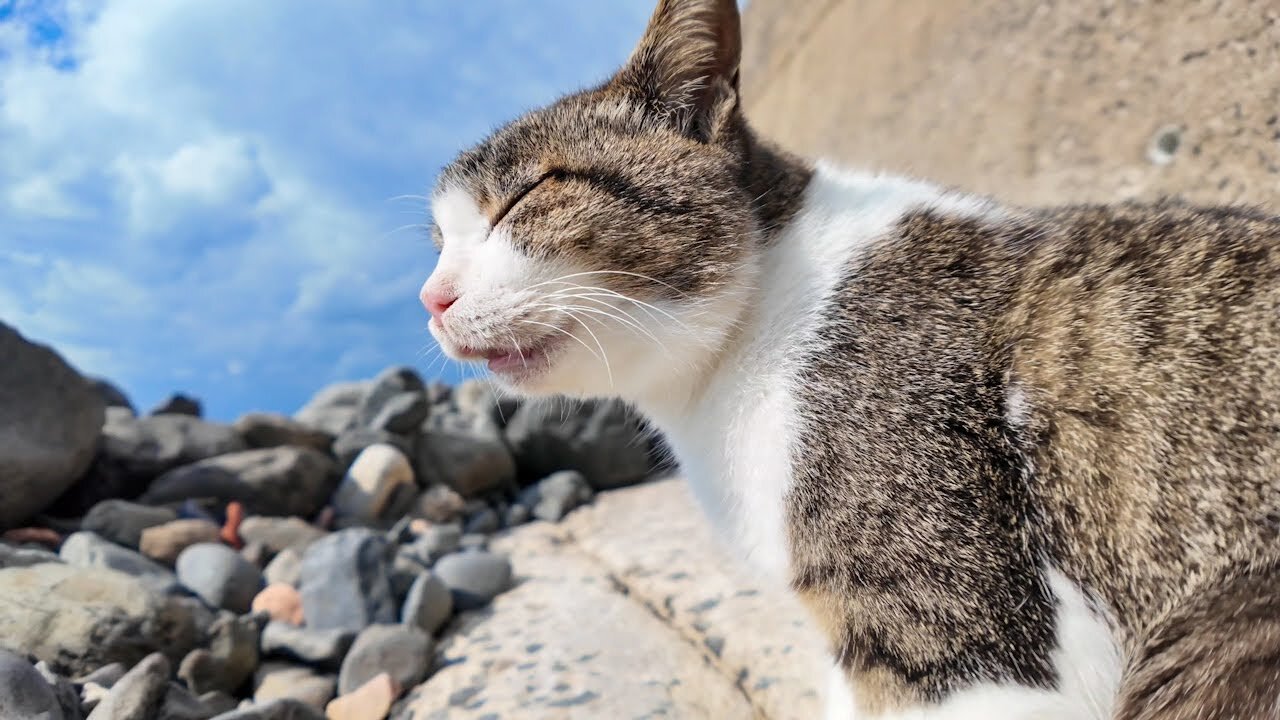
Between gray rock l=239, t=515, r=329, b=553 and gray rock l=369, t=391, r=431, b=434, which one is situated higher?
gray rock l=369, t=391, r=431, b=434

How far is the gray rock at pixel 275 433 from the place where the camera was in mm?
3887

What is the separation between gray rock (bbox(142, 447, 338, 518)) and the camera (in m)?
3.23

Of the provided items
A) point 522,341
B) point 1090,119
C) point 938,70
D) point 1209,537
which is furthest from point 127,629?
point 938,70

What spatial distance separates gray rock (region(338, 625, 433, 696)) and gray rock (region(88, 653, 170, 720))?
0.46 m

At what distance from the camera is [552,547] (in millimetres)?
3217

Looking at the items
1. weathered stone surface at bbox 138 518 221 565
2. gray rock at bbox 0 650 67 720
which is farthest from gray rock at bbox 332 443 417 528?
gray rock at bbox 0 650 67 720

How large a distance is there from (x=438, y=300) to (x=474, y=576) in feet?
4.52

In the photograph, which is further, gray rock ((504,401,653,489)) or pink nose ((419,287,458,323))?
gray rock ((504,401,653,489))

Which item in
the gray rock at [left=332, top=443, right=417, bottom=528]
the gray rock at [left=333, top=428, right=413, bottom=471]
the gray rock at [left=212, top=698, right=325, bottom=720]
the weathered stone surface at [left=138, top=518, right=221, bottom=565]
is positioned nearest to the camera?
the gray rock at [left=212, top=698, right=325, bottom=720]

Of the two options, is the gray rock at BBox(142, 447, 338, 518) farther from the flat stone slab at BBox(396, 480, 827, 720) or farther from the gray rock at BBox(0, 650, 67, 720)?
the gray rock at BBox(0, 650, 67, 720)

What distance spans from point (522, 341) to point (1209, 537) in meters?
1.17

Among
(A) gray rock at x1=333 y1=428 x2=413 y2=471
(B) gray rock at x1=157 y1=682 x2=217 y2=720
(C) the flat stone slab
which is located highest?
(A) gray rock at x1=333 y1=428 x2=413 y2=471

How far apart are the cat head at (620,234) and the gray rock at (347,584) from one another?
1.08m

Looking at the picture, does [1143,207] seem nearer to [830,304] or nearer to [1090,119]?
[830,304]
